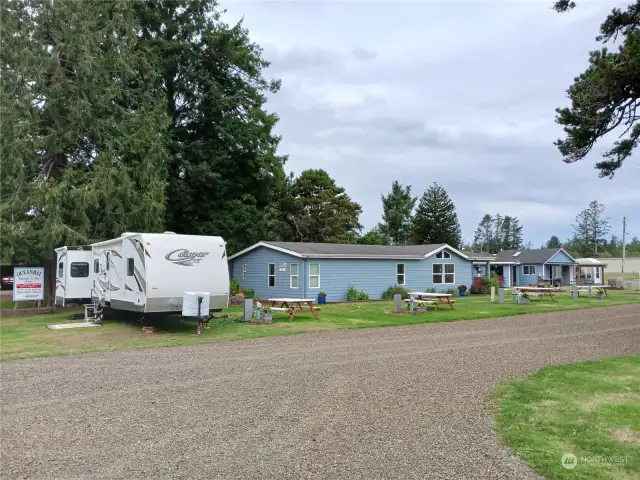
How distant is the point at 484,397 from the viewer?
6898 millimetres

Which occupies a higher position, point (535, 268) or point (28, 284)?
point (535, 268)

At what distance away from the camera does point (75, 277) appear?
717 inches

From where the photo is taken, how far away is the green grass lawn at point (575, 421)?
4.54m

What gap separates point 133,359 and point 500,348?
7.33 meters

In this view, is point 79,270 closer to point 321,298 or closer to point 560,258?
point 321,298

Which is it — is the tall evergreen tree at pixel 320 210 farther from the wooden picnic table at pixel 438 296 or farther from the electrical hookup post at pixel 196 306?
the electrical hookup post at pixel 196 306

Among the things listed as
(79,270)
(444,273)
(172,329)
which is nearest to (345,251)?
(444,273)

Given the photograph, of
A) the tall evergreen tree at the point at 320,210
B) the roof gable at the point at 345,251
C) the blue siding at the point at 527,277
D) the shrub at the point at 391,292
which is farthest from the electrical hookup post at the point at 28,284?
the blue siding at the point at 527,277

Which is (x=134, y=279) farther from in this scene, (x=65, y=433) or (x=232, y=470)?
(x=232, y=470)

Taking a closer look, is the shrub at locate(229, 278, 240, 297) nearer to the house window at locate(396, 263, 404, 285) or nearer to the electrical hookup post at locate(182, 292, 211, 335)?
the house window at locate(396, 263, 404, 285)

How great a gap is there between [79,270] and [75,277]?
0.27 metres

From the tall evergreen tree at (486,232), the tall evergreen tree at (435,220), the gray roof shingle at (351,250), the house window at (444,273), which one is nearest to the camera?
the gray roof shingle at (351,250)

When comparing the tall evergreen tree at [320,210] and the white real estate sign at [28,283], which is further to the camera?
the tall evergreen tree at [320,210]

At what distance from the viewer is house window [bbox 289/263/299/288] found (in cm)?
2531
